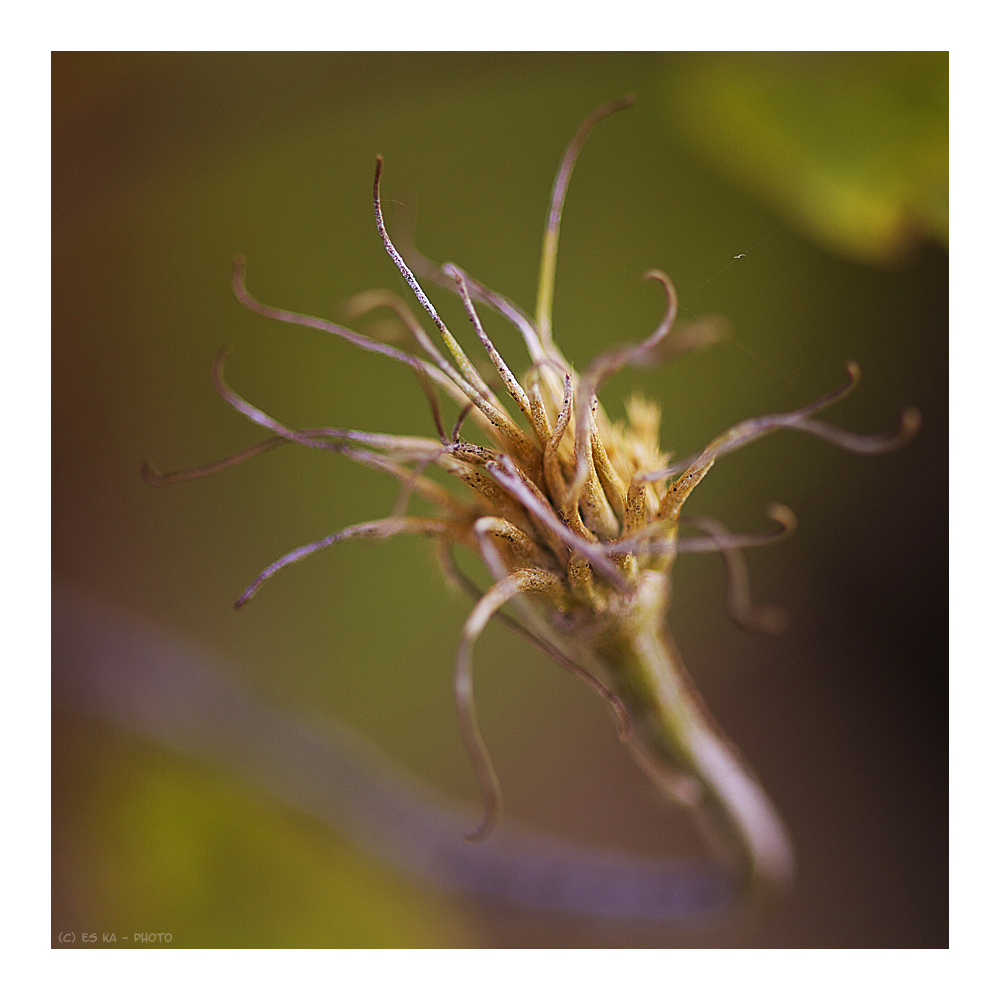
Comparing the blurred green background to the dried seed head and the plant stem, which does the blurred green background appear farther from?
the dried seed head

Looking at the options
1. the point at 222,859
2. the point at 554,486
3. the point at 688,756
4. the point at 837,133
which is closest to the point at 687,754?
the point at 688,756

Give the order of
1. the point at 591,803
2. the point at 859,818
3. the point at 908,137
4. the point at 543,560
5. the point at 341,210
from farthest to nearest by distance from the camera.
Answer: the point at 591,803 → the point at 859,818 → the point at 341,210 → the point at 908,137 → the point at 543,560

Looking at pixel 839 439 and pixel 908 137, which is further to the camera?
pixel 908 137

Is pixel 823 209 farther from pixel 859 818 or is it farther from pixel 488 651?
pixel 859 818

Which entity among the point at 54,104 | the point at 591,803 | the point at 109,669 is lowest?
the point at 591,803

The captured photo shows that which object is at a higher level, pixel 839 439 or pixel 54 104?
pixel 54 104

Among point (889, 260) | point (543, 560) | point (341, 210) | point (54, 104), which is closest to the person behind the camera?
point (543, 560)

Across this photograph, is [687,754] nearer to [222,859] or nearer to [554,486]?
[554,486]

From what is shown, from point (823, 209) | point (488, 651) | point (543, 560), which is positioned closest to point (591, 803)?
point (488, 651)
